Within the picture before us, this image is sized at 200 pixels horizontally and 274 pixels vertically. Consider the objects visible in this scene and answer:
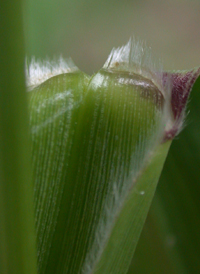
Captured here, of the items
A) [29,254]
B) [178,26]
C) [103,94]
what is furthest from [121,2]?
[29,254]

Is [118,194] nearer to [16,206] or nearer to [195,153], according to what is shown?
[16,206]

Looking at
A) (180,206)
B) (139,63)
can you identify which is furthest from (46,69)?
(180,206)

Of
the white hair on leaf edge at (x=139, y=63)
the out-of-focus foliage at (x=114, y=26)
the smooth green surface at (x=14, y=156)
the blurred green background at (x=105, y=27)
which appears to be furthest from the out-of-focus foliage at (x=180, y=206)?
the out-of-focus foliage at (x=114, y=26)

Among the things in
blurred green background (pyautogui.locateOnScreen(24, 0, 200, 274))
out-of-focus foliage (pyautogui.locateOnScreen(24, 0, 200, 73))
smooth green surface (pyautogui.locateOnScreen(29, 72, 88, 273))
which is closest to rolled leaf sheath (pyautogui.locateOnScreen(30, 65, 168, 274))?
smooth green surface (pyautogui.locateOnScreen(29, 72, 88, 273))

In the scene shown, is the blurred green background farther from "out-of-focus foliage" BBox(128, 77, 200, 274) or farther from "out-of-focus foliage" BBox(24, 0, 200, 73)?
"out-of-focus foliage" BBox(128, 77, 200, 274)

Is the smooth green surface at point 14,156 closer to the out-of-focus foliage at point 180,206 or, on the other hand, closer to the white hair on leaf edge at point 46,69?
the white hair on leaf edge at point 46,69
